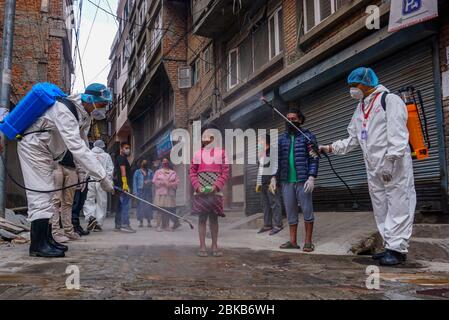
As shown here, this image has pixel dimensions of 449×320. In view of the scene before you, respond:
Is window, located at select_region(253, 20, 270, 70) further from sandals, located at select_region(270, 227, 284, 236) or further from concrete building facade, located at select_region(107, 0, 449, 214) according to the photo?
sandals, located at select_region(270, 227, 284, 236)

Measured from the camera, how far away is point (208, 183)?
17.0ft

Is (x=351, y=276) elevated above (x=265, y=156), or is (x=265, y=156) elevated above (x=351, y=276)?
(x=265, y=156)

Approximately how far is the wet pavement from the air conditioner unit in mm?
13108

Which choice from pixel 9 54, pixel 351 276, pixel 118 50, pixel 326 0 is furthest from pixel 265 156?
pixel 118 50

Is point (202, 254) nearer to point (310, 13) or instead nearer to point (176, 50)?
point (310, 13)

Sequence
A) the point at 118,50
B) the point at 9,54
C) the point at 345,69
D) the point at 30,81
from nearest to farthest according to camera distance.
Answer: the point at 345,69
the point at 9,54
the point at 30,81
the point at 118,50

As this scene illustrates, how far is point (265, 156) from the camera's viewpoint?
821 cm

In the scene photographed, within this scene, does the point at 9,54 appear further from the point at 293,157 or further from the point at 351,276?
the point at 351,276

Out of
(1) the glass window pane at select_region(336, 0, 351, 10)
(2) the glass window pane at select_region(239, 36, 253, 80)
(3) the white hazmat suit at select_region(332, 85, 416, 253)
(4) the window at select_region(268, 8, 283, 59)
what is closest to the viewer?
(3) the white hazmat suit at select_region(332, 85, 416, 253)

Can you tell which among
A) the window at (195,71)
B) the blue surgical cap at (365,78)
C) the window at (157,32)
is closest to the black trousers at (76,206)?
the blue surgical cap at (365,78)

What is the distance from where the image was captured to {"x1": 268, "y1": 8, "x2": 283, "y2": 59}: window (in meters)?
10.9

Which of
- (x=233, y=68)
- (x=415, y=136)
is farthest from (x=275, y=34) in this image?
(x=415, y=136)

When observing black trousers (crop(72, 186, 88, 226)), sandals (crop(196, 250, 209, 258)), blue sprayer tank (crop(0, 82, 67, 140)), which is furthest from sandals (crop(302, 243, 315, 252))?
black trousers (crop(72, 186, 88, 226))

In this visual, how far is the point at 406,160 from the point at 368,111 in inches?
28.1
